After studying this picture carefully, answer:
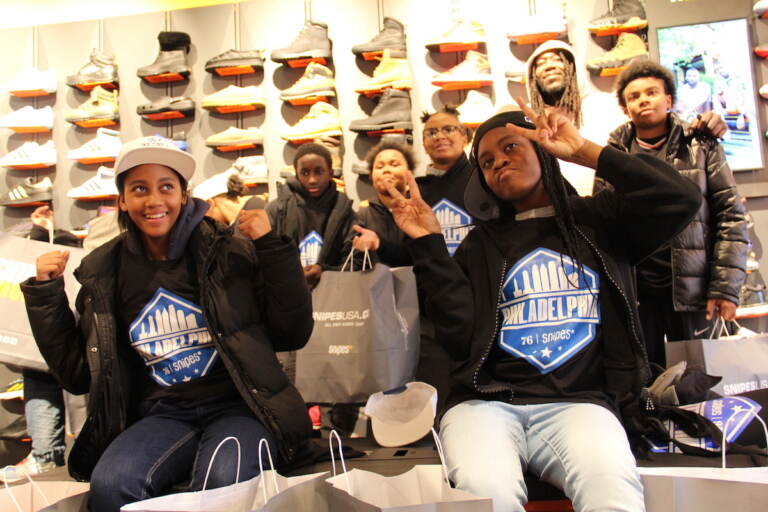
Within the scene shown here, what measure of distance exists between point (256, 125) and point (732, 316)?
12.3 feet

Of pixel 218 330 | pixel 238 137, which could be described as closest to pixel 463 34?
pixel 238 137

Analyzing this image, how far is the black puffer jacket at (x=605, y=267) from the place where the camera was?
5.75 feet

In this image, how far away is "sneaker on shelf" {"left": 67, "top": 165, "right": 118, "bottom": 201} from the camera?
16.6 ft

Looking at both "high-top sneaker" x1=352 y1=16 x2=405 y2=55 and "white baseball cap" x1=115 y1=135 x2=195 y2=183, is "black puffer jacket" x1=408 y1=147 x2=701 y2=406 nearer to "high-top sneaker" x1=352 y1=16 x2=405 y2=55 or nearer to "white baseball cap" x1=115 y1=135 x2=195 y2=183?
"white baseball cap" x1=115 y1=135 x2=195 y2=183

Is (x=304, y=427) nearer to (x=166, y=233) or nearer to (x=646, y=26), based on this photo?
(x=166, y=233)

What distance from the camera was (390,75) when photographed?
458 cm

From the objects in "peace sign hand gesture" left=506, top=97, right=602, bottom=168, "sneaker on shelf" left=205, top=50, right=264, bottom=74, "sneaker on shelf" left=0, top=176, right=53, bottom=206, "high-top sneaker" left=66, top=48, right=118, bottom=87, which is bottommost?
"peace sign hand gesture" left=506, top=97, right=602, bottom=168

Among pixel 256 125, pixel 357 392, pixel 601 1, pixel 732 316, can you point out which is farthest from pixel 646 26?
pixel 357 392

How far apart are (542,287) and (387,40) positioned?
11.0 ft

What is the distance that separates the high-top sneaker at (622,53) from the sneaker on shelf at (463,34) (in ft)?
2.66

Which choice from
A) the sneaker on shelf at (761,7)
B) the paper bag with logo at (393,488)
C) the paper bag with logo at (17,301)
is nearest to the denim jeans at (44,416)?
the paper bag with logo at (17,301)

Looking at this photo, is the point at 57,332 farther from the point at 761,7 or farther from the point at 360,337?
the point at 761,7

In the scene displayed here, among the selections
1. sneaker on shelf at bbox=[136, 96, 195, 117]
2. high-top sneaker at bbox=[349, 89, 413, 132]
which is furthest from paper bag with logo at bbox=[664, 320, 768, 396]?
sneaker on shelf at bbox=[136, 96, 195, 117]

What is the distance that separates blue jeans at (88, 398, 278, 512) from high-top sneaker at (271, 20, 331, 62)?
11.3 ft
